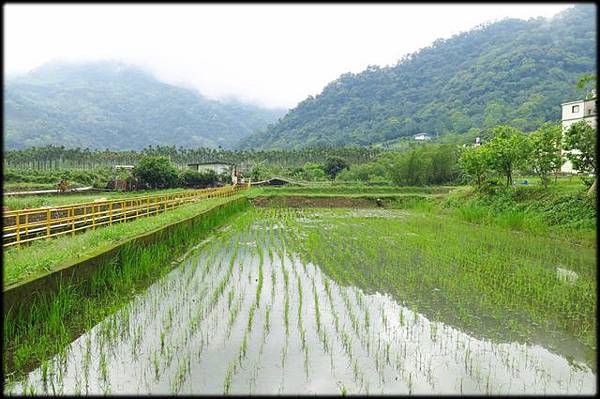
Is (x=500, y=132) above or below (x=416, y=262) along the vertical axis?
above

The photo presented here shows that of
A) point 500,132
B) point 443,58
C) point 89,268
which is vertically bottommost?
point 89,268

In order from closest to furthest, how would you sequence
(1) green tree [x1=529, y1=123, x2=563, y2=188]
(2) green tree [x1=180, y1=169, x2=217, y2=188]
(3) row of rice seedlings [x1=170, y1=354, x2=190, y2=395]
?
(3) row of rice seedlings [x1=170, y1=354, x2=190, y2=395] → (1) green tree [x1=529, y1=123, x2=563, y2=188] → (2) green tree [x1=180, y1=169, x2=217, y2=188]

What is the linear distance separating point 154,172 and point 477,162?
1129 inches

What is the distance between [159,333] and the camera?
480 cm

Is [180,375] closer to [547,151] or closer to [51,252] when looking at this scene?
[51,252]

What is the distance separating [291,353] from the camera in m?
4.24

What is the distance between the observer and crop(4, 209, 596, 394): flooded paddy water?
3.56 meters

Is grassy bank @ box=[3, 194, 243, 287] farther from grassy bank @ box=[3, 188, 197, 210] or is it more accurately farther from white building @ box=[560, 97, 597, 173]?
white building @ box=[560, 97, 597, 173]

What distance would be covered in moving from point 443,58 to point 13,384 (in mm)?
155744

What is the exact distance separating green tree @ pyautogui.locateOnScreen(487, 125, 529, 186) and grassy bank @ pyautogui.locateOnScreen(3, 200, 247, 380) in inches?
561

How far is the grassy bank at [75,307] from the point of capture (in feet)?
13.7

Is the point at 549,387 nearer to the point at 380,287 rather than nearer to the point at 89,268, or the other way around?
the point at 380,287

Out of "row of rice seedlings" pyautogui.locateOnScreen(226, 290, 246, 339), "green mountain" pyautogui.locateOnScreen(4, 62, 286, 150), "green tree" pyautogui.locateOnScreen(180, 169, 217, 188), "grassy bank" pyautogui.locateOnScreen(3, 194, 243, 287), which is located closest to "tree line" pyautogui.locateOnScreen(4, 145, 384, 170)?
"green tree" pyautogui.locateOnScreen(180, 169, 217, 188)

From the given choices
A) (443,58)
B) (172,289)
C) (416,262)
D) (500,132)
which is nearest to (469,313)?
(416,262)
